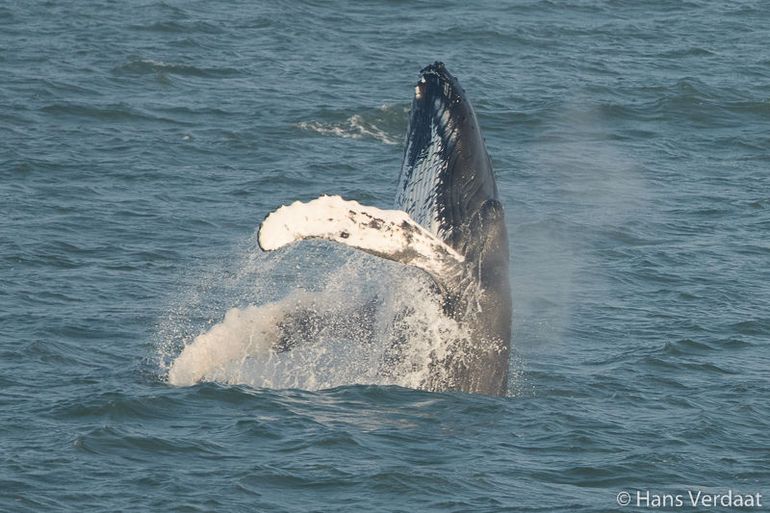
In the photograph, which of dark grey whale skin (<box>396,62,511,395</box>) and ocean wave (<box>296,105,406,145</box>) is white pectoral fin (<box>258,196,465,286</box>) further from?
ocean wave (<box>296,105,406,145</box>)

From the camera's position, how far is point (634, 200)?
35406 millimetres

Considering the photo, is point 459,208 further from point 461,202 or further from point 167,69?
point 167,69

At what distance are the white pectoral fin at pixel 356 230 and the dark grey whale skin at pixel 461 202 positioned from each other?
675 mm

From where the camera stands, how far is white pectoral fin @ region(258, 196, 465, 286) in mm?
13742

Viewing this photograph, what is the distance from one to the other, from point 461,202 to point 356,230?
5.91 ft

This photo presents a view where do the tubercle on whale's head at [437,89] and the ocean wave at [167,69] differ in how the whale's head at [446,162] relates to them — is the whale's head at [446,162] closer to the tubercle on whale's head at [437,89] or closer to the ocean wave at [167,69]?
the tubercle on whale's head at [437,89]

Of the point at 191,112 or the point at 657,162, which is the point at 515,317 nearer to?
the point at 657,162

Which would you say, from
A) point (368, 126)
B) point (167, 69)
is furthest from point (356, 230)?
point (167, 69)

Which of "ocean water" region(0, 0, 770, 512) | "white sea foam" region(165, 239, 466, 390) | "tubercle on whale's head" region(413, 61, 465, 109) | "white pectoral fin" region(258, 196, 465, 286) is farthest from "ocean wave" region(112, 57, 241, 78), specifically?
"white pectoral fin" region(258, 196, 465, 286)

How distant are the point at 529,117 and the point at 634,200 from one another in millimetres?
8586

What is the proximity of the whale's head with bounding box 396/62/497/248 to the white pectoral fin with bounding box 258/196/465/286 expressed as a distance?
2.41 ft

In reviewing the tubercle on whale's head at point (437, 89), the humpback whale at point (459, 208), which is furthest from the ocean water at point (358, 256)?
the tubercle on whale's head at point (437, 89)

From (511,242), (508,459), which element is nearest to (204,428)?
(508,459)

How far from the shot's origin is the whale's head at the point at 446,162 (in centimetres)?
1571
